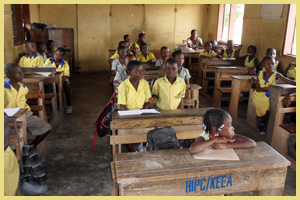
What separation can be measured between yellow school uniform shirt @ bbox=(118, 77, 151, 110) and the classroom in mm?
11

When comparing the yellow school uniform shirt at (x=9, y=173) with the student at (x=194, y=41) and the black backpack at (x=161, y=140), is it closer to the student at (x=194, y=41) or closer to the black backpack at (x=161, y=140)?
the black backpack at (x=161, y=140)

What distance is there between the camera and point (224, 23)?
9086mm

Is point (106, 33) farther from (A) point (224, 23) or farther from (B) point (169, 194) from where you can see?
(B) point (169, 194)

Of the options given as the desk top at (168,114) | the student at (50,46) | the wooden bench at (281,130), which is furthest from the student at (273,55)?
the student at (50,46)

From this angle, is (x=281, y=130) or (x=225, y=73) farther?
(x=225, y=73)

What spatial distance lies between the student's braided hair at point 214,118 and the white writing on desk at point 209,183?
0.34 m

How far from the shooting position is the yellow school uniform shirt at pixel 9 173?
200 centimetres

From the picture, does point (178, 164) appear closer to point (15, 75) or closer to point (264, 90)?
point (15, 75)

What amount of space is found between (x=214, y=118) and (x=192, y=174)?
0.44 metres

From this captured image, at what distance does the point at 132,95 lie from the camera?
120 inches

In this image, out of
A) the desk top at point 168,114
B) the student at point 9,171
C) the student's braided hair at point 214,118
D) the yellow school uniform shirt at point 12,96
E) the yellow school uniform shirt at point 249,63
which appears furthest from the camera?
the yellow school uniform shirt at point 249,63

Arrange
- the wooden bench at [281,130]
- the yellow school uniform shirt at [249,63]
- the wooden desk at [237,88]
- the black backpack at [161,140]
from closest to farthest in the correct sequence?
the black backpack at [161,140]
the wooden bench at [281,130]
the wooden desk at [237,88]
the yellow school uniform shirt at [249,63]

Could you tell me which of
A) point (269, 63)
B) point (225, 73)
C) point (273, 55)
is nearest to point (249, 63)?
point (273, 55)

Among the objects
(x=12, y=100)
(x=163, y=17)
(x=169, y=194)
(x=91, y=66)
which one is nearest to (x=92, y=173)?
(x=12, y=100)
